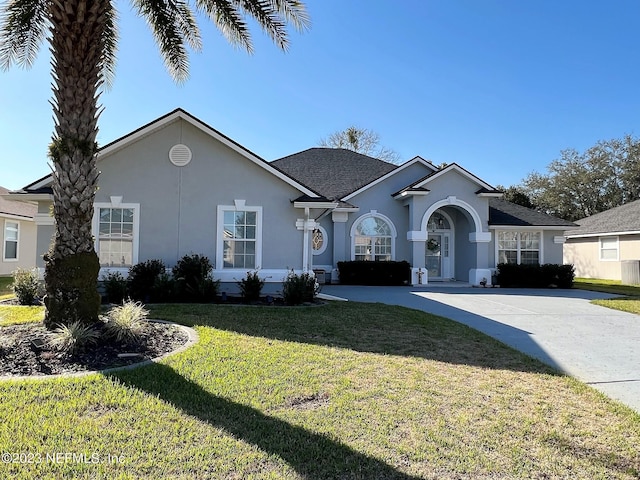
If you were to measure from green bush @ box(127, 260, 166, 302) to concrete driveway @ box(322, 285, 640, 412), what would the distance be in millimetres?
6262

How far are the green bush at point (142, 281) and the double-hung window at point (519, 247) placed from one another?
16.3 metres

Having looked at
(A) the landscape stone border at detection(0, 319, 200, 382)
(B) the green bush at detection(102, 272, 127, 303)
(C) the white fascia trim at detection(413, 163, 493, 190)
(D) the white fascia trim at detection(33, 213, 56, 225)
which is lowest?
(A) the landscape stone border at detection(0, 319, 200, 382)

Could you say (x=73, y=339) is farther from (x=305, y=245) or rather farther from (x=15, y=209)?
(x=15, y=209)

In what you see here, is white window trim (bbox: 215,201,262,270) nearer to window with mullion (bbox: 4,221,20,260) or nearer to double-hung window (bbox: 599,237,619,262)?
window with mullion (bbox: 4,221,20,260)

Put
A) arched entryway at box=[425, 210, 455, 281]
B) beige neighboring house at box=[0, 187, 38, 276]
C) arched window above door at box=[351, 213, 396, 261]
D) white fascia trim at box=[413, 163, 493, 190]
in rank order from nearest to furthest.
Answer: white fascia trim at box=[413, 163, 493, 190], arched window above door at box=[351, 213, 396, 261], beige neighboring house at box=[0, 187, 38, 276], arched entryway at box=[425, 210, 455, 281]

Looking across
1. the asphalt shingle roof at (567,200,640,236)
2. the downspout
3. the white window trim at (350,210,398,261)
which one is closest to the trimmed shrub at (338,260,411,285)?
the white window trim at (350,210,398,261)

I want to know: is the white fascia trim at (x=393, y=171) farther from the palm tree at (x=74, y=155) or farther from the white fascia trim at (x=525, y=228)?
the palm tree at (x=74, y=155)

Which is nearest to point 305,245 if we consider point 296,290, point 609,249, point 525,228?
point 296,290

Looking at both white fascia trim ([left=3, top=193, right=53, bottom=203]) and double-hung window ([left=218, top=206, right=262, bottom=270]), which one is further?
double-hung window ([left=218, top=206, right=262, bottom=270])

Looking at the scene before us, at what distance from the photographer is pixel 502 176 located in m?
46.6

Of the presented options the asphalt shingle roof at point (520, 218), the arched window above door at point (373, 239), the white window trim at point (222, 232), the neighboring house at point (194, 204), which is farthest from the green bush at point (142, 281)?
the asphalt shingle roof at point (520, 218)

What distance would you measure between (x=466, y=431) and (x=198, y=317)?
6522 millimetres

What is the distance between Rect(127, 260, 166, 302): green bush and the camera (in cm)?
1134

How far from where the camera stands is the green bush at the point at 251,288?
11570 millimetres
